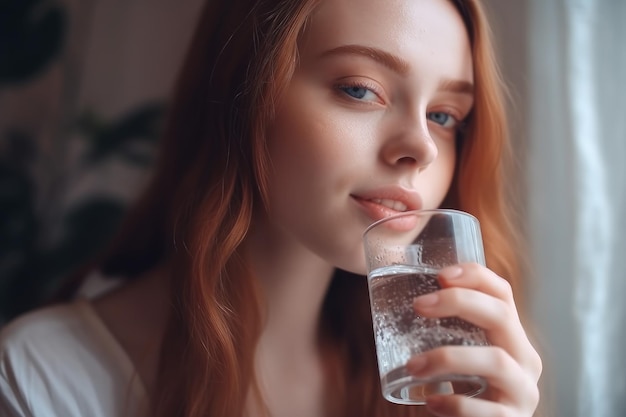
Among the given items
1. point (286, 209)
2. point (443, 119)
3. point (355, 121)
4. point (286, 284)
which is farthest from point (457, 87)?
point (286, 284)

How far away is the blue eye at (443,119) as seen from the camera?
0.97m

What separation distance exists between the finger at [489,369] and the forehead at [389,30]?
0.39m

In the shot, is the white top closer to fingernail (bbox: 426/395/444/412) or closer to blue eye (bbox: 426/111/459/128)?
fingernail (bbox: 426/395/444/412)

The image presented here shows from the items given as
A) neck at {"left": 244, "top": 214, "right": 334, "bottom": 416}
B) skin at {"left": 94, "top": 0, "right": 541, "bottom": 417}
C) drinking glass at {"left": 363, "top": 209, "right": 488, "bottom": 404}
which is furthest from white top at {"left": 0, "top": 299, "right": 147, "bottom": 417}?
drinking glass at {"left": 363, "top": 209, "right": 488, "bottom": 404}

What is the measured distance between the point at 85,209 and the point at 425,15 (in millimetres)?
1241

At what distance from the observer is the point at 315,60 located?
0.88 meters

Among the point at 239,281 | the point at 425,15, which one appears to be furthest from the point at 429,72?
the point at 239,281

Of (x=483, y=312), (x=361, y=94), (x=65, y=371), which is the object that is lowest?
(x=65, y=371)

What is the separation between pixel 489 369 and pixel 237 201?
450mm

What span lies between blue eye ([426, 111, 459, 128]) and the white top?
22.9 inches

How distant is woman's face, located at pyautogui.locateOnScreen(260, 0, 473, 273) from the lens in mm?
843

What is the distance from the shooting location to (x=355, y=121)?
0.85m

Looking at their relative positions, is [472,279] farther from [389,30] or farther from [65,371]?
[65,371]

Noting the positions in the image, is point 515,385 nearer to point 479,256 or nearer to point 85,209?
point 479,256
